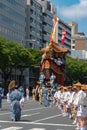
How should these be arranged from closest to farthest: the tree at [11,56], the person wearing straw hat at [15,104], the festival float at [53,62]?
the person wearing straw hat at [15,104]
the festival float at [53,62]
the tree at [11,56]

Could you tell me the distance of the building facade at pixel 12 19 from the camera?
3607 inches

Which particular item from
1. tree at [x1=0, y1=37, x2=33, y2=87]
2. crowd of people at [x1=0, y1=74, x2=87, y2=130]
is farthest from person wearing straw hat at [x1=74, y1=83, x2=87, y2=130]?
tree at [x1=0, y1=37, x2=33, y2=87]

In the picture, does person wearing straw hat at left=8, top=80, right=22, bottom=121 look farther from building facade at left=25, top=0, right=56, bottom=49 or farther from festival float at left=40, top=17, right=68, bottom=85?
building facade at left=25, top=0, right=56, bottom=49

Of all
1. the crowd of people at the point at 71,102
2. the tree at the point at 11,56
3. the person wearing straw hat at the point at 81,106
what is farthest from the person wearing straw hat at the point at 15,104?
the tree at the point at 11,56

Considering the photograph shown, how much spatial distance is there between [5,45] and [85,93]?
53357 millimetres

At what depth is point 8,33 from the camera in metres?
94.1

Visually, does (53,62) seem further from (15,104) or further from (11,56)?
(15,104)

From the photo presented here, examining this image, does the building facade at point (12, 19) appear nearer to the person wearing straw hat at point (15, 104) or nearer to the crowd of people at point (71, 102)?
the crowd of people at point (71, 102)

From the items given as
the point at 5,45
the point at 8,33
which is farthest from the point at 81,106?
the point at 8,33

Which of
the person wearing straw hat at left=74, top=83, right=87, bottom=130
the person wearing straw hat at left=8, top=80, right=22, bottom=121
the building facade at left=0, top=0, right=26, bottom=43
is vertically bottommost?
the person wearing straw hat at left=8, top=80, right=22, bottom=121

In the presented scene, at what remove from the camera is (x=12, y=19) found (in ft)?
318

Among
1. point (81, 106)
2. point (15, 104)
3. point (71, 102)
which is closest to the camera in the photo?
point (81, 106)

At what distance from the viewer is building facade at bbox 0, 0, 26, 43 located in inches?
3607

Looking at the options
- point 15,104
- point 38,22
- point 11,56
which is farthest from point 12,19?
point 15,104
